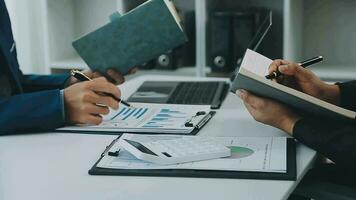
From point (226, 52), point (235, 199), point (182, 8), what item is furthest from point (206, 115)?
point (182, 8)

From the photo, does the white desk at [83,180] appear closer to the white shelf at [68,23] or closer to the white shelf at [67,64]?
the white shelf at [68,23]

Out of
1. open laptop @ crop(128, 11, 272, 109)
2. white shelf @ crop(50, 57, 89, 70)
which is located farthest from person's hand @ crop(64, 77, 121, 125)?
white shelf @ crop(50, 57, 89, 70)

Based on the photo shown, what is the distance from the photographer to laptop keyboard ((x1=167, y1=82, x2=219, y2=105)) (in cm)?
172

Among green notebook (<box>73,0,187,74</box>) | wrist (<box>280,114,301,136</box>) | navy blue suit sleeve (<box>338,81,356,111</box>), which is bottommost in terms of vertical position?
wrist (<box>280,114,301,136</box>)

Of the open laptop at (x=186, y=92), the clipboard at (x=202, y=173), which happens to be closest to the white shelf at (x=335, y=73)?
the open laptop at (x=186, y=92)

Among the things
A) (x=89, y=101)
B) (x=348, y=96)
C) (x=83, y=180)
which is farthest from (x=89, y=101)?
(x=348, y=96)

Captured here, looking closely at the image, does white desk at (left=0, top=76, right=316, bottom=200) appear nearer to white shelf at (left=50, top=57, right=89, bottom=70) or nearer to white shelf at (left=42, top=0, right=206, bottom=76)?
white shelf at (left=42, top=0, right=206, bottom=76)

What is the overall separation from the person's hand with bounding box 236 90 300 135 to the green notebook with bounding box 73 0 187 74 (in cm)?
34

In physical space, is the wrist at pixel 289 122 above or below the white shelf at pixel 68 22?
below

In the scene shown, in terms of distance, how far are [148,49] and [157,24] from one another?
98mm

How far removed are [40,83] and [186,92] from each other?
47 centimetres

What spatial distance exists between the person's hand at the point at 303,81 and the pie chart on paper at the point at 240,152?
32cm

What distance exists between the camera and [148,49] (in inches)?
65.4

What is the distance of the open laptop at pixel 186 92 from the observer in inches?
68.2
